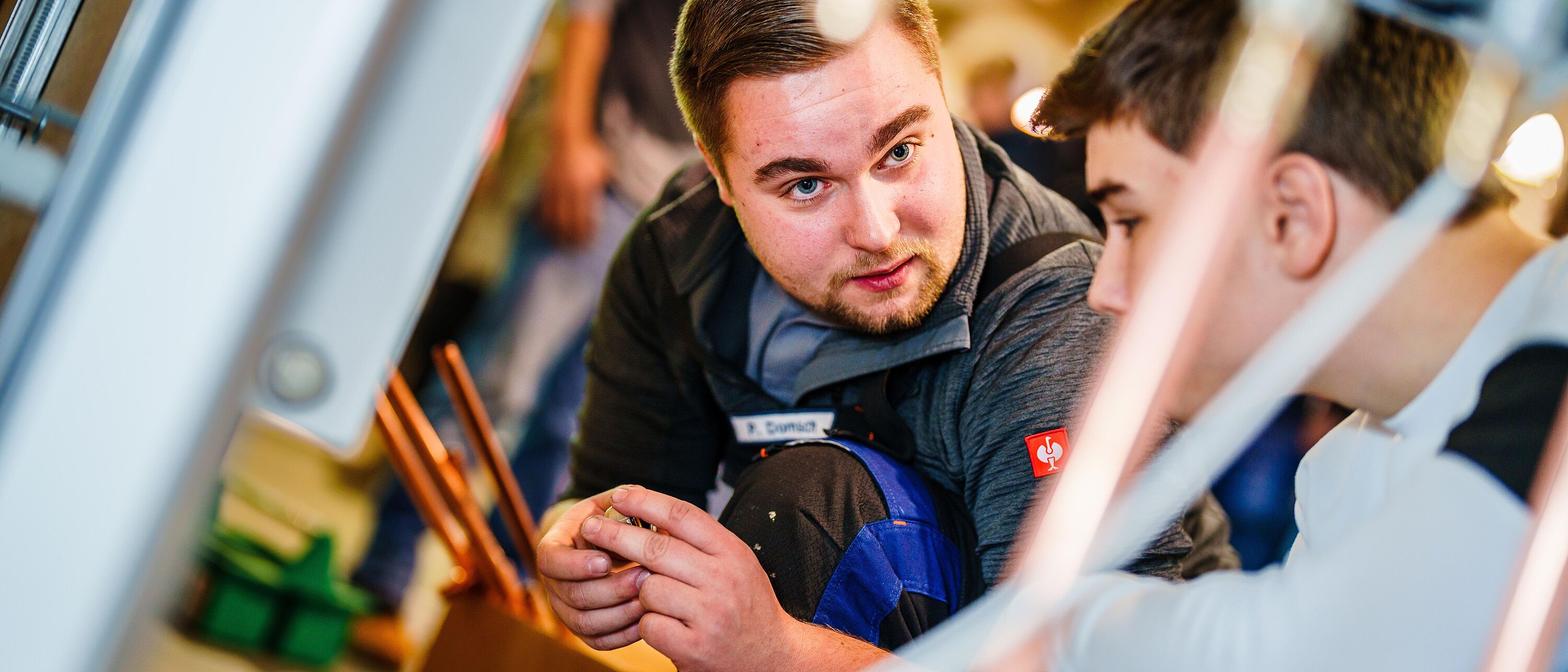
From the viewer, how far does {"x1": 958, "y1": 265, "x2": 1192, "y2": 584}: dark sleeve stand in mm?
525

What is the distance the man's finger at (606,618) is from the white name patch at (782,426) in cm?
16

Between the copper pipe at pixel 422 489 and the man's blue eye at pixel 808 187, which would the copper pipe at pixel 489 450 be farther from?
the man's blue eye at pixel 808 187

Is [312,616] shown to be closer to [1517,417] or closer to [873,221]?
[873,221]

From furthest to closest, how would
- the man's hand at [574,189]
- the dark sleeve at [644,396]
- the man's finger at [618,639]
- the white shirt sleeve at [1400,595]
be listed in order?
the man's hand at [574,189] < the dark sleeve at [644,396] < the man's finger at [618,639] < the white shirt sleeve at [1400,595]

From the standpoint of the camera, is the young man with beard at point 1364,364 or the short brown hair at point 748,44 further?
the short brown hair at point 748,44

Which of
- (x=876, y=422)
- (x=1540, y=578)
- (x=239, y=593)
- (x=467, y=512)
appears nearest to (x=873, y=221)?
(x=876, y=422)

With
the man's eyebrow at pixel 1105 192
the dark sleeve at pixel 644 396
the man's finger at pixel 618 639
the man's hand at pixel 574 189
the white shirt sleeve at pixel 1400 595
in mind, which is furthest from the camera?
the man's hand at pixel 574 189

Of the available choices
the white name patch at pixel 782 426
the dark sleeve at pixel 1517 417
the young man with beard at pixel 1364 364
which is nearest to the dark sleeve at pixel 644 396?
the white name patch at pixel 782 426

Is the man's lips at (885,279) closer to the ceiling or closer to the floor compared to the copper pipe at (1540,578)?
closer to the ceiling

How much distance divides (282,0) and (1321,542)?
1.62 ft

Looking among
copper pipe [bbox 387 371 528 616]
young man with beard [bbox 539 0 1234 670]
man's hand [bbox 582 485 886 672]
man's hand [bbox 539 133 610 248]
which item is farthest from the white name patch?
copper pipe [bbox 387 371 528 616]

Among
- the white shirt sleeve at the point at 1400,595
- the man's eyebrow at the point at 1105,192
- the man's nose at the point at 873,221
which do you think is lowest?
the white shirt sleeve at the point at 1400,595

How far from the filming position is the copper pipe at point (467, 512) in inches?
41.1

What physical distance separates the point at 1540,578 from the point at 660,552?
43cm
